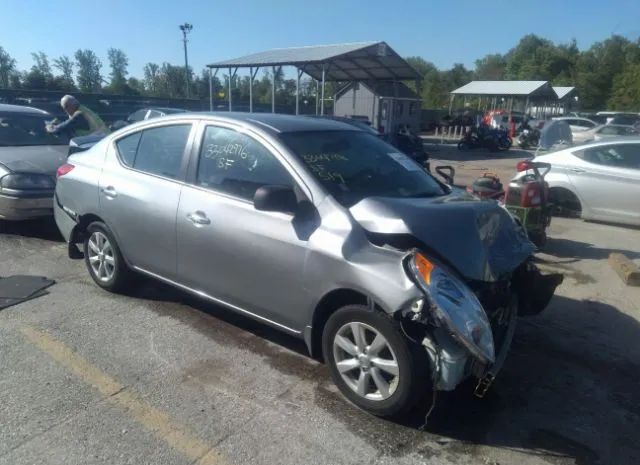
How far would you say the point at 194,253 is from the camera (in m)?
3.79

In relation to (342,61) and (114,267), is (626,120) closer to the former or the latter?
(342,61)

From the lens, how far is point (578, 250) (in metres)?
6.73

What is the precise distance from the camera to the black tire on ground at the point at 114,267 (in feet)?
14.8

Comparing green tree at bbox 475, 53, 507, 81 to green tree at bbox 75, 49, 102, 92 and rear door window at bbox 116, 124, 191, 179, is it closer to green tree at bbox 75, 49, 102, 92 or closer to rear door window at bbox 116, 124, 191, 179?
green tree at bbox 75, 49, 102, 92

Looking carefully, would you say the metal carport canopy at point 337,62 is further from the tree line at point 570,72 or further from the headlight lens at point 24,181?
the tree line at point 570,72

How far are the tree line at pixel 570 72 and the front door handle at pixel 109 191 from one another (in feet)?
149

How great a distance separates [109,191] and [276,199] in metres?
2.05

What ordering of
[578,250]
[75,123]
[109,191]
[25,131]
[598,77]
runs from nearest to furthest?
[109,191], [578,250], [25,131], [75,123], [598,77]

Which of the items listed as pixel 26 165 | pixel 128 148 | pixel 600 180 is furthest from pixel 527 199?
pixel 26 165

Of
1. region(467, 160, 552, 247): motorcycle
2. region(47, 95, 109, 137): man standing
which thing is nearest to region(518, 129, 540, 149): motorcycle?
region(467, 160, 552, 247): motorcycle

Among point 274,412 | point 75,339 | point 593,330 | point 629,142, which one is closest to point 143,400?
point 274,412

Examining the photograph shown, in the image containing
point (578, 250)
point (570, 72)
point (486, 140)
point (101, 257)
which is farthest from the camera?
point (570, 72)

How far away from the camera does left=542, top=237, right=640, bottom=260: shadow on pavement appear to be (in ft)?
21.3

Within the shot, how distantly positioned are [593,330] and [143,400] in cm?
365
